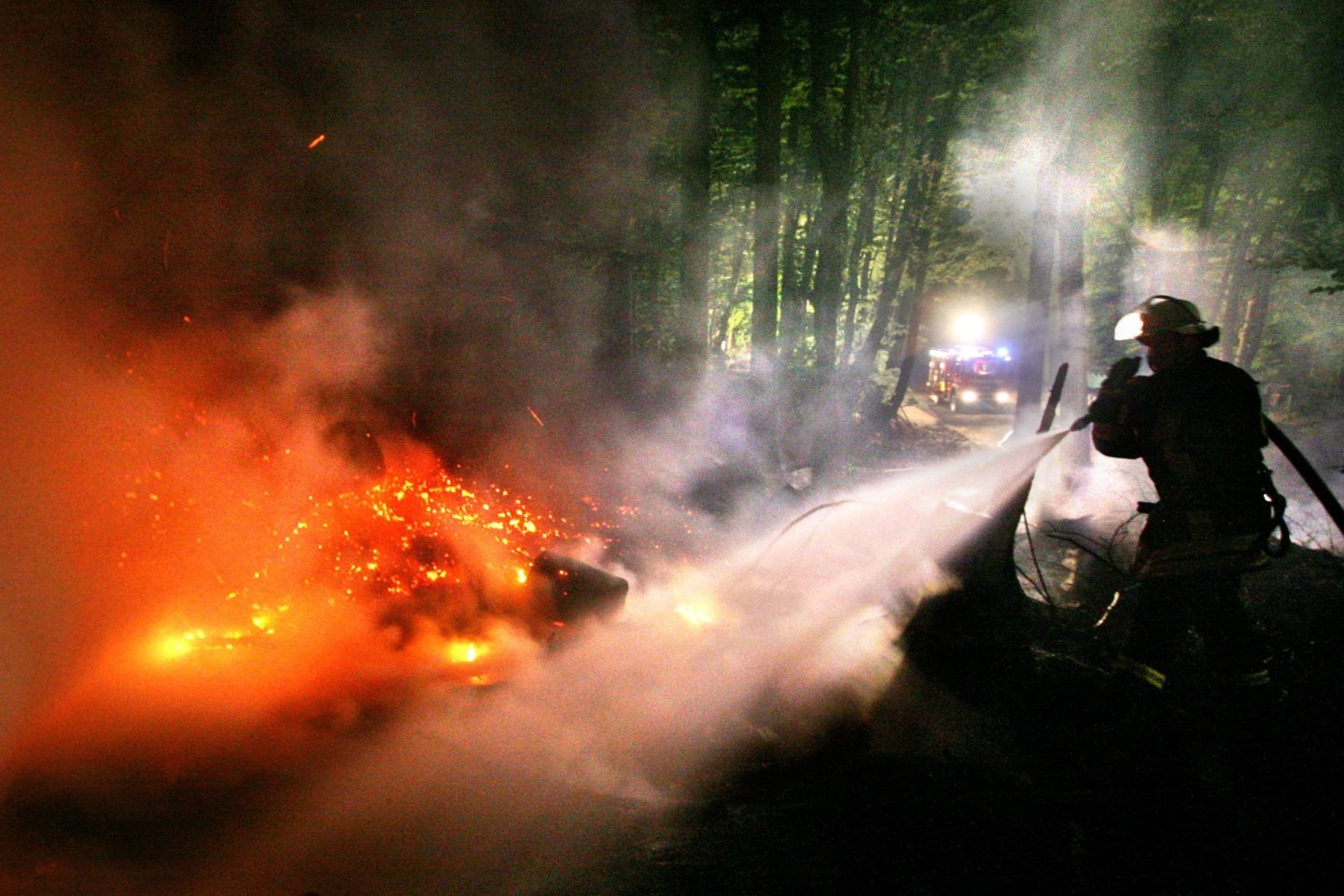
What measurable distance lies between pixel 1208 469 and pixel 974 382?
74.3 feet

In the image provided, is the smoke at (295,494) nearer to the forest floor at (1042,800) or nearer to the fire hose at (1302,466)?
the forest floor at (1042,800)

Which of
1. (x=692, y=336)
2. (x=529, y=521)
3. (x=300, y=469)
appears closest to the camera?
(x=300, y=469)

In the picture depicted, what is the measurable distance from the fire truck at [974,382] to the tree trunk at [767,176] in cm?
1431

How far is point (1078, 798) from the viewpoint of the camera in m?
3.40

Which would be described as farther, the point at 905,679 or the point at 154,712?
the point at 905,679

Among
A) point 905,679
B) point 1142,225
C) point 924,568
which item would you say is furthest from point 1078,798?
point 1142,225

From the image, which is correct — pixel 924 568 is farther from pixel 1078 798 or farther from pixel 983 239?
pixel 983 239

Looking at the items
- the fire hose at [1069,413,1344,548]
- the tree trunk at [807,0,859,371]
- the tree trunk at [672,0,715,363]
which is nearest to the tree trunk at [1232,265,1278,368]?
the tree trunk at [807,0,859,371]

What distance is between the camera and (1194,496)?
13.3ft

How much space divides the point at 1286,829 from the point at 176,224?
292 inches

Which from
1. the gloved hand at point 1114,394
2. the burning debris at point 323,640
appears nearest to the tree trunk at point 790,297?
the burning debris at point 323,640

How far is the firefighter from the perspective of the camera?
3.98m

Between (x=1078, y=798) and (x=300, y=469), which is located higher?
(x=300, y=469)

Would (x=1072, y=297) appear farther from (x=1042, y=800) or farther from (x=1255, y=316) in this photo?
(x=1042, y=800)
